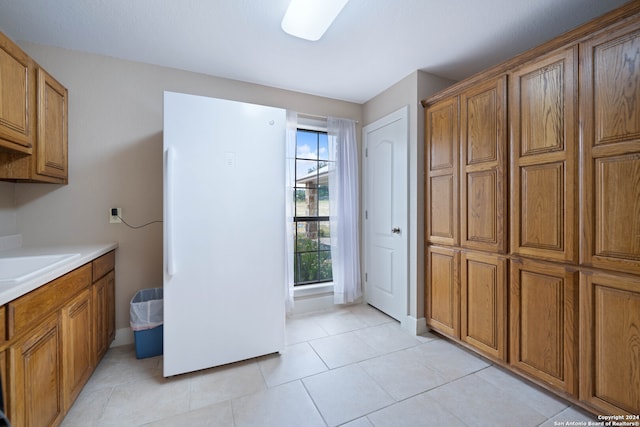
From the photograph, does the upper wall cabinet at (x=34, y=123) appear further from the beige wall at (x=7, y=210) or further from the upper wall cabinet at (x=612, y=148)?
the upper wall cabinet at (x=612, y=148)

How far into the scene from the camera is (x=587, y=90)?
1.40 m

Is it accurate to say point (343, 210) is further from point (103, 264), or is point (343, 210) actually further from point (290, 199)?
point (103, 264)

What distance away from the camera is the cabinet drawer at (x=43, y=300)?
3.29 feet

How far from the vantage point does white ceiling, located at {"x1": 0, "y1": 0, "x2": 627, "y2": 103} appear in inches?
63.5

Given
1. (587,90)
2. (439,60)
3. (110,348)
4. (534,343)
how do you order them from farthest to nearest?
1. (439,60)
2. (110,348)
3. (534,343)
4. (587,90)

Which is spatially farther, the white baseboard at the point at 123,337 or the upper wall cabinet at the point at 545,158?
the white baseboard at the point at 123,337

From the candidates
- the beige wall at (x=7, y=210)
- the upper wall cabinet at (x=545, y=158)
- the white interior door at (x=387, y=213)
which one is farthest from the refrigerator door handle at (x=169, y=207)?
the upper wall cabinet at (x=545, y=158)

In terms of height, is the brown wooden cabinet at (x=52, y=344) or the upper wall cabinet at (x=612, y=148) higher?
the upper wall cabinet at (x=612, y=148)

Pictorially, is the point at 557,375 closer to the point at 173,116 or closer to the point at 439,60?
the point at 439,60

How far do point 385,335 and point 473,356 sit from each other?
702mm

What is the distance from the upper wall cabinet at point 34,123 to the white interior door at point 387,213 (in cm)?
278

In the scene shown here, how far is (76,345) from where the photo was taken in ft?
4.92

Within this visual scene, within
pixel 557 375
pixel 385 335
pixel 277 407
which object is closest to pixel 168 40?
pixel 277 407

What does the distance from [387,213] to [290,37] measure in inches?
72.5
